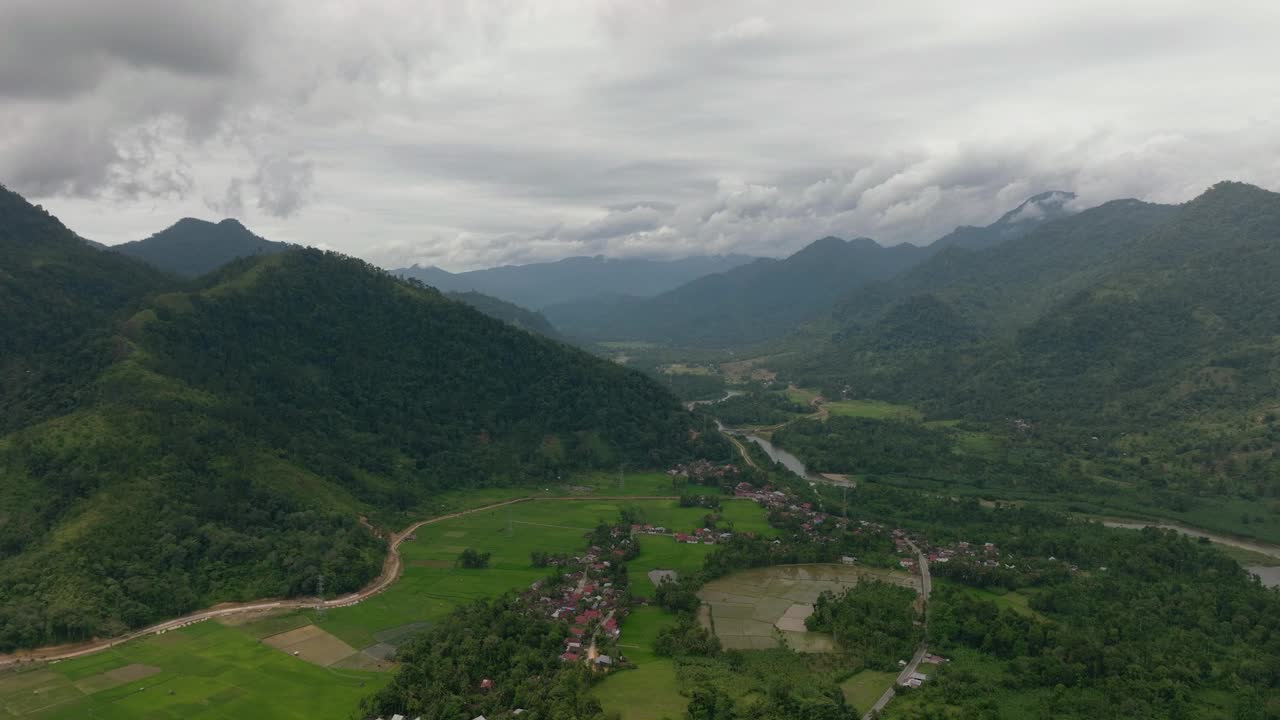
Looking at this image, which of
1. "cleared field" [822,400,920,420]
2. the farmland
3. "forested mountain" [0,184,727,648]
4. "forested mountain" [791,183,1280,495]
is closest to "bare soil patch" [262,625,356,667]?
the farmland

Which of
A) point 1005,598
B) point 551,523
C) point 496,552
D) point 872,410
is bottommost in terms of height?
point 1005,598

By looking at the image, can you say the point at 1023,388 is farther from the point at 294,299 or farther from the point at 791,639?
the point at 294,299

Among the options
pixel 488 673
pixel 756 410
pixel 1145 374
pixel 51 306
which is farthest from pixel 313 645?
pixel 1145 374

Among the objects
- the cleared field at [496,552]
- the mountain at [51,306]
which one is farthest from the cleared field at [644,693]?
the mountain at [51,306]

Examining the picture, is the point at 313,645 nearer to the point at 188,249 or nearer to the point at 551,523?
the point at 551,523

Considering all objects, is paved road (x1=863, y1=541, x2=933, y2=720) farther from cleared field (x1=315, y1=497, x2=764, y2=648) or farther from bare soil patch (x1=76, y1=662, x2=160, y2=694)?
bare soil patch (x1=76, y1=662, x2=160, y2=694)

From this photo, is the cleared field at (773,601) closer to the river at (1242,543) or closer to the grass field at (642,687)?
the grass field at (642,687)
